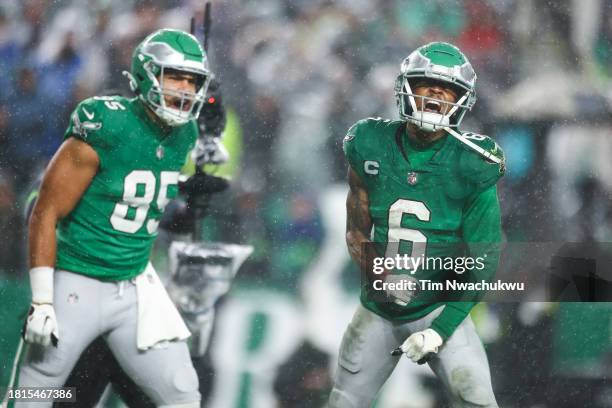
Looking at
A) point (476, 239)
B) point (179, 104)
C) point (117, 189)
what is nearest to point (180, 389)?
point (117, 189)

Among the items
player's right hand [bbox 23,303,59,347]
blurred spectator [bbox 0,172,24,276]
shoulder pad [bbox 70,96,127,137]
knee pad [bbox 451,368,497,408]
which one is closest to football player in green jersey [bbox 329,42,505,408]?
knee pad [bbox 451,368,497,408]

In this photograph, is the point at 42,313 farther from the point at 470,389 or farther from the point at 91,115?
the point at 470,389

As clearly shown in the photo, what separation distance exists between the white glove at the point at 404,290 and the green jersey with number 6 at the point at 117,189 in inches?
29.7

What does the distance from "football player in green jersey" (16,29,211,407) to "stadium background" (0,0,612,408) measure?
299mm

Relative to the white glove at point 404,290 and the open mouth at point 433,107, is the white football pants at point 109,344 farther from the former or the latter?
the open mouth at point 433,107

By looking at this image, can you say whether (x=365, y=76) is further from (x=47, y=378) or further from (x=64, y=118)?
(x=47, y=378)

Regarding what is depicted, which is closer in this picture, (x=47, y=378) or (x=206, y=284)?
(x=47, y=378)

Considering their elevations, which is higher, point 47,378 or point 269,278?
point 269,278

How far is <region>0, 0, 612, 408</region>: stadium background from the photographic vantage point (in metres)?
3.05

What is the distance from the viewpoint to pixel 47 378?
274 cm

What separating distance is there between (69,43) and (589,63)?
173 centimetres

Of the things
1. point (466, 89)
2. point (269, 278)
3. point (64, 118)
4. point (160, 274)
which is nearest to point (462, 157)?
point (466, 89)

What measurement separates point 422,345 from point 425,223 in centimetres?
37

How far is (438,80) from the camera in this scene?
2.72m
